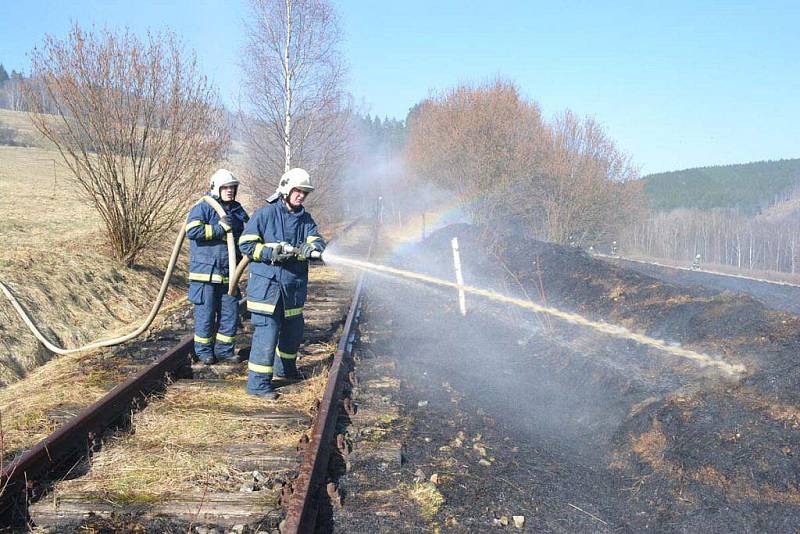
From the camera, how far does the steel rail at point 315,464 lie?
2.99 m

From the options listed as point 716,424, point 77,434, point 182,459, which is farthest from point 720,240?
point 77,434

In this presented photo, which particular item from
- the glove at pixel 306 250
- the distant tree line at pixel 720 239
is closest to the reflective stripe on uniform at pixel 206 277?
the glove at pixel 306 250

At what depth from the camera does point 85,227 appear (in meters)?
13.1

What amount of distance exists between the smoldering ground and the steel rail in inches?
52.2

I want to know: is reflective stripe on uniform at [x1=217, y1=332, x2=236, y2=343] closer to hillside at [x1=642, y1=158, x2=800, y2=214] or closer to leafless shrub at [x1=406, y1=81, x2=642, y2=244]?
leafless shrub at [x1=406, y1=81, x2=642, y2=244]

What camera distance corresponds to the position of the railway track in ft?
10.5

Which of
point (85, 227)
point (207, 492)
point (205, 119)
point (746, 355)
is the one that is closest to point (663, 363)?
point (746, 355)

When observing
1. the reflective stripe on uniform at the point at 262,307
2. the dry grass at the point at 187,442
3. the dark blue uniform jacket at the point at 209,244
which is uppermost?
the dark blue uniform jacket at the point at 209,244

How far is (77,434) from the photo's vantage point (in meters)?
3.92

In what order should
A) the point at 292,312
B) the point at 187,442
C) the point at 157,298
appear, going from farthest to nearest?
1. the point at 157,298
2. the point at 292,312
3. the point at 187,442

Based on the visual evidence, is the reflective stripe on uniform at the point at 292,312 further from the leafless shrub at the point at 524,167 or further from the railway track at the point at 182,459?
the leafless shrub at the point at 524,167

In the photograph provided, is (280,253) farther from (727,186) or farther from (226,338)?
(727,186)

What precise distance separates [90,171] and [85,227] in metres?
4.23

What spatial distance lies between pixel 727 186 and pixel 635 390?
361ft
